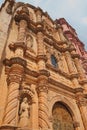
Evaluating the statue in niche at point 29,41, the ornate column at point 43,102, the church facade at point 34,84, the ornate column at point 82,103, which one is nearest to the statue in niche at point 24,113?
the church facade at point 34,84

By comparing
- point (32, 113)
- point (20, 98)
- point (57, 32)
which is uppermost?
point (57, 32)

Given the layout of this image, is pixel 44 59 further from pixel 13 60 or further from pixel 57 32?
pixel 57 32

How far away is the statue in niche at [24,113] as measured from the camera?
7.09 meters

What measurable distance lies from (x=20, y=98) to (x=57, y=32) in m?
11.3

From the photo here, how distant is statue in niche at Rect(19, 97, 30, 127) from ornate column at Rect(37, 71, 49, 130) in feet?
2.06

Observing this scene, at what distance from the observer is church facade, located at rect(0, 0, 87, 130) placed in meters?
7.41

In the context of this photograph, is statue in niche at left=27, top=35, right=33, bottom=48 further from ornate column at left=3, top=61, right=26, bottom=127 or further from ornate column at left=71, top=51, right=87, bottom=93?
ornate column at left=71, top=51, right=87, bottom=93

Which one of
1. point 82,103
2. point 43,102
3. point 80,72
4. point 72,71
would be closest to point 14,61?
point 43,102

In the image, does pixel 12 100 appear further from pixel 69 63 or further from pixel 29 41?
pixel 69 63

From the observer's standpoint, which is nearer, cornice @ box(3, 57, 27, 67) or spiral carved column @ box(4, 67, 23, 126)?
spiral carved column @ box(4, 67, 23, 126)

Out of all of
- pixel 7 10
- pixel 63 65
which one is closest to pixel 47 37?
A: pixel 63 65

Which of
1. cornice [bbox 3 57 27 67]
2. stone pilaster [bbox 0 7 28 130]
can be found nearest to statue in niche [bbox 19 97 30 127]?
stone pilaster [bbox 0 7 28 130]

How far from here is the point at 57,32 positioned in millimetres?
17844

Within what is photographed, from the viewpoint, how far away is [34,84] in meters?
9.27
